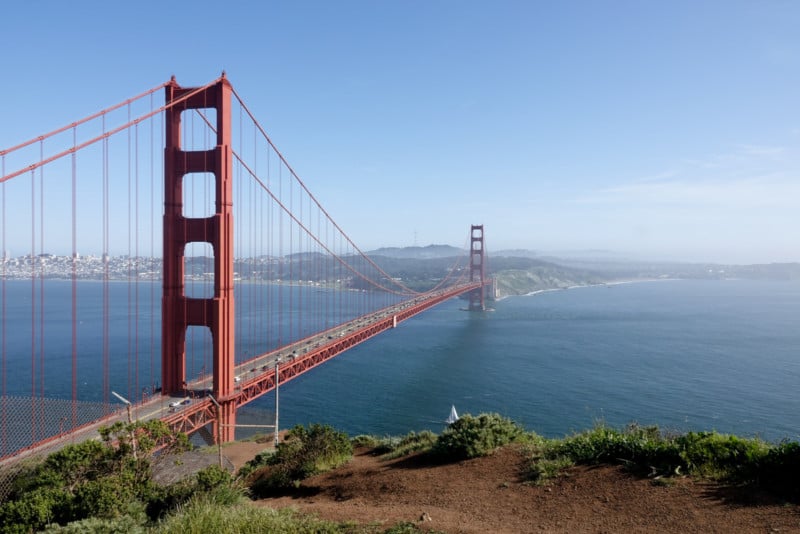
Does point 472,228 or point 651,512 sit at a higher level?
point 472,228

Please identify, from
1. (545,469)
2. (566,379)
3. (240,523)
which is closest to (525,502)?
(545,469)

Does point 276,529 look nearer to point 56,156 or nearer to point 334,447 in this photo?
point 334,447

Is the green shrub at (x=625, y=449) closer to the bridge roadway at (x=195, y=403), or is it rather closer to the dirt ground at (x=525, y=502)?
the dirt ground at (x=525, y=502)

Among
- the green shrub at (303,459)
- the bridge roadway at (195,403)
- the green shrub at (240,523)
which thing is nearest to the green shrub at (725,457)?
the green shrub at (240,523)

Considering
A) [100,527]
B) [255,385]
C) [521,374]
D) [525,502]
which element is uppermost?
[525,502]

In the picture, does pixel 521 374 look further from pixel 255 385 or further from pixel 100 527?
pixel 100 527

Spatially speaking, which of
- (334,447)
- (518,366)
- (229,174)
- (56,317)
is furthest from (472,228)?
(334,447)
